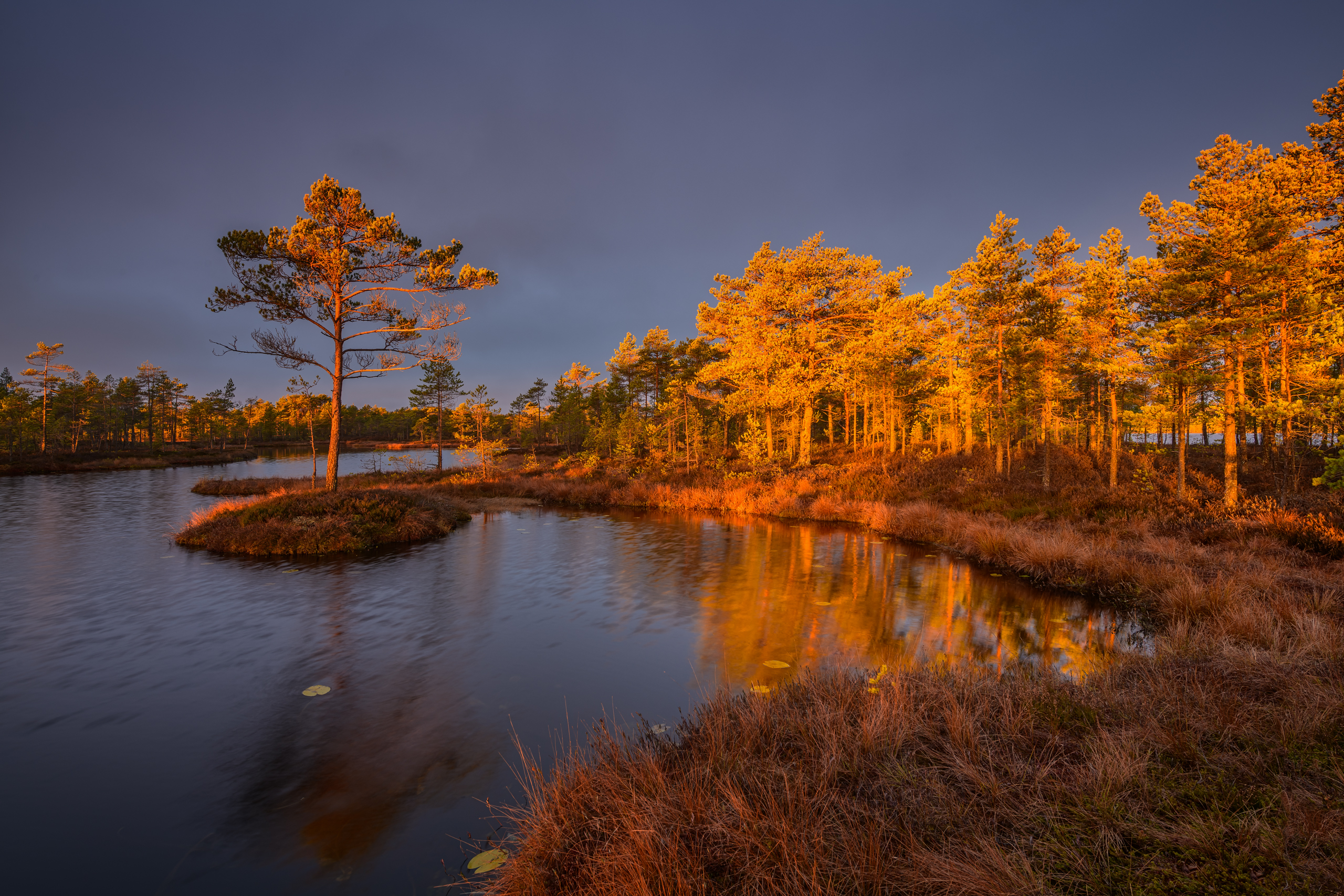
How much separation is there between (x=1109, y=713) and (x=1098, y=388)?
123ft

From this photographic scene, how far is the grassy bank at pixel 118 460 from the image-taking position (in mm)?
45844

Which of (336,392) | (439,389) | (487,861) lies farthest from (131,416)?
(487,861)

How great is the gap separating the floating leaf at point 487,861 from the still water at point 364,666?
24cm

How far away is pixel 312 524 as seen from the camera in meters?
16.6

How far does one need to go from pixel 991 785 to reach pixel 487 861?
3870 millimetres

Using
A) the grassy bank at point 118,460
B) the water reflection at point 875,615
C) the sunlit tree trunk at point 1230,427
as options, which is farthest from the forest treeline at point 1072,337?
the grassy bank at point 118,460

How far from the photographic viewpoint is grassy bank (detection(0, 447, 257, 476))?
150 ft

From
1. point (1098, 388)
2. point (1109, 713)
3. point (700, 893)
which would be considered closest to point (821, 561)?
point (1109, 713)

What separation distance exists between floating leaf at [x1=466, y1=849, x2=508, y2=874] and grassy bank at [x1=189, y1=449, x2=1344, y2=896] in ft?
1.11

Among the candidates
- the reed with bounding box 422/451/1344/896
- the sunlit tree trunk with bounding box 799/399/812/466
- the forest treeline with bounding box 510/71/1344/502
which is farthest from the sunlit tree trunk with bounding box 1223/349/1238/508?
the sunlit tree trunk with bounding box 799/399/812/466

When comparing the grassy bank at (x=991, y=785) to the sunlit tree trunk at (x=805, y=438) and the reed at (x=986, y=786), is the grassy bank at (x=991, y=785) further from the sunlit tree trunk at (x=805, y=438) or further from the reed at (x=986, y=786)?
the sunlit tree trunk at (x=805, y=438)

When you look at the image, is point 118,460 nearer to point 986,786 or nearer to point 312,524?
point 312,524

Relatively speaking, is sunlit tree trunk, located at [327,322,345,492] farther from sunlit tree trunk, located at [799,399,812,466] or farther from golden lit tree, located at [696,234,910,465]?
sunlit tree trunk, located at [799,399,812,466]

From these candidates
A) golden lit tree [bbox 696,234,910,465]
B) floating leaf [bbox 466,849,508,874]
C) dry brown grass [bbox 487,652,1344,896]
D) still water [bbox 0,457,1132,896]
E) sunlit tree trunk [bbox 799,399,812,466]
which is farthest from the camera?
→ sunlit tree trunk [bbox 799,399,812,466]
